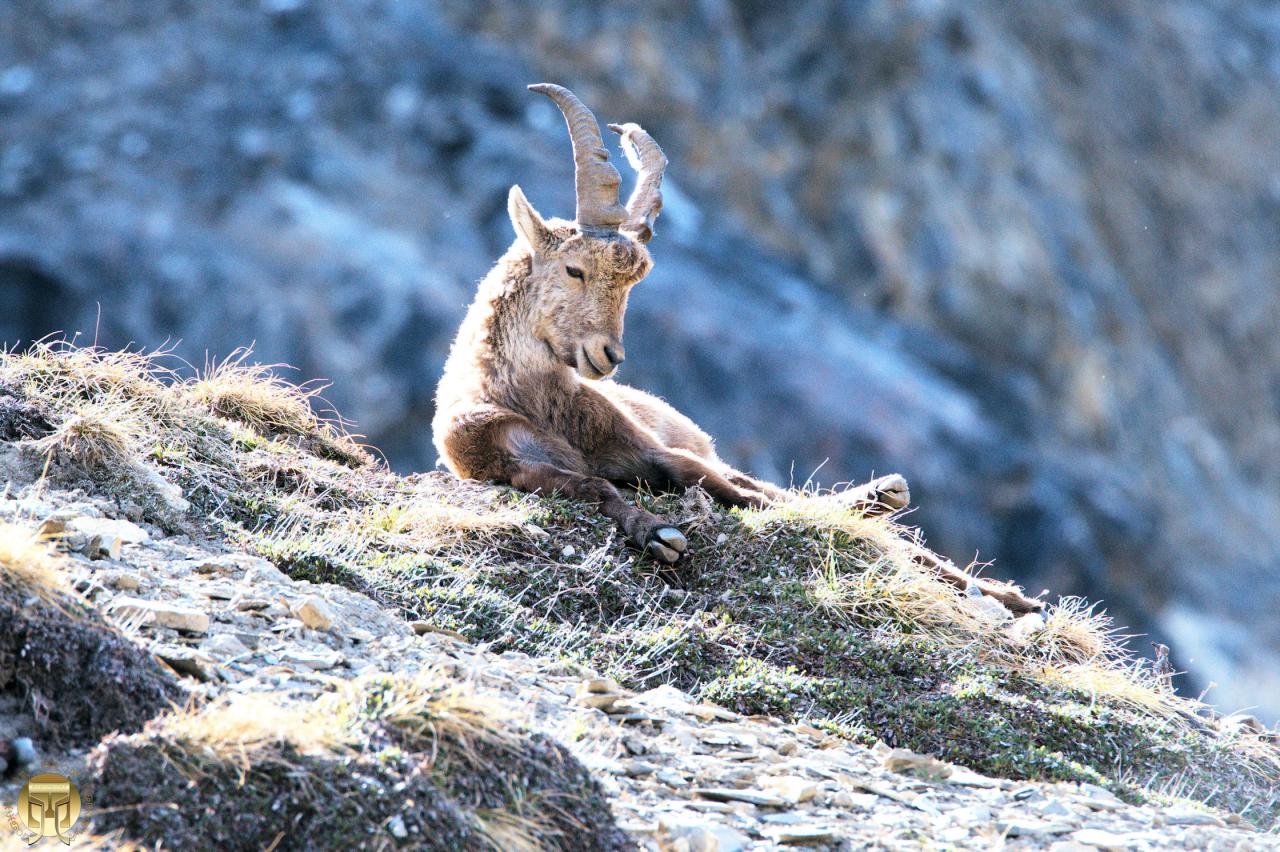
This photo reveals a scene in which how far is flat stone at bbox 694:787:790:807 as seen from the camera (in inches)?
206

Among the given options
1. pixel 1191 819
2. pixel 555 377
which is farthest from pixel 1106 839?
pixel 555 377

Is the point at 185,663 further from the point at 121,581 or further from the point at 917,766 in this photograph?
the point at 917,766

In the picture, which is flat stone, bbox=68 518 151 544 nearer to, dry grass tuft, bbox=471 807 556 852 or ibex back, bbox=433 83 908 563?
dry grass tuft, bbox=471 807 556 852

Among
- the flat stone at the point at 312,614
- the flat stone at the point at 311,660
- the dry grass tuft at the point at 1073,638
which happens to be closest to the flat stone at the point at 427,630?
the flat stone at the point at 312,614

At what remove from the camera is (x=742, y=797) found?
5230mm

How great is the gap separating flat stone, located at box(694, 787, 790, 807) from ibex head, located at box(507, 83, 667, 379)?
4319 mm

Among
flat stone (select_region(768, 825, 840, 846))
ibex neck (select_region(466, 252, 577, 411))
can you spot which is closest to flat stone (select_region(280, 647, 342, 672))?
flat stone (select_region(768, 825, 840, 846))

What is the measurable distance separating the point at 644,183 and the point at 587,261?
0.92m

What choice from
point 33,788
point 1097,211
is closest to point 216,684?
point 33,788

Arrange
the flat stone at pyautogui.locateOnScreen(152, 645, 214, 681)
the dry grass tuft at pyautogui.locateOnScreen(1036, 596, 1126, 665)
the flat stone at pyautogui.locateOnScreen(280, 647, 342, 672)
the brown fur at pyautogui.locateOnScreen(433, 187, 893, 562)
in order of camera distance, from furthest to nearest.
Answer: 1. the brown fur at pyautogui.locateOnScreen(433, 187, 893, 562)
2. the dry grass tuft at pyautogui.locateOnScreen(1036, 596, 1126, 665)
3. the flat stone at pyautogui.locateOnScreen(280, 647, 342, 672)
4. the flat stone at pyautogui.locateOnScreen(152, 645, 214, 681)

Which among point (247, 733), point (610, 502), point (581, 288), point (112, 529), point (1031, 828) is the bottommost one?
point (247, 733)

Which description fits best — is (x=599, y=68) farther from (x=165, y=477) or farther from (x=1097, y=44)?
(x=165, y=477)

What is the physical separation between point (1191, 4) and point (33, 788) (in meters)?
81.5

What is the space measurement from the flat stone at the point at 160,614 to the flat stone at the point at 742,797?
72.2 inches
